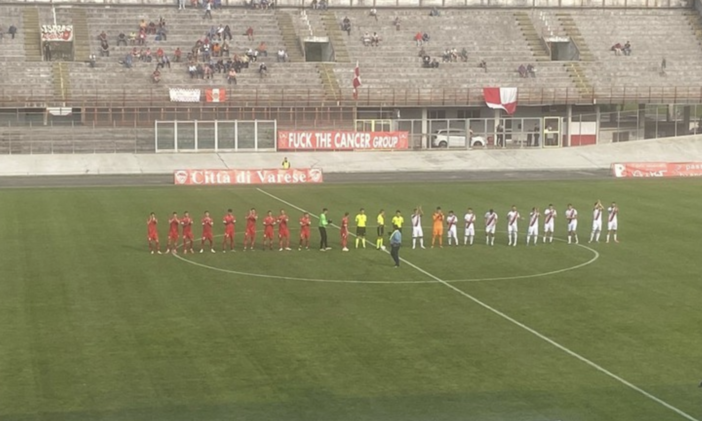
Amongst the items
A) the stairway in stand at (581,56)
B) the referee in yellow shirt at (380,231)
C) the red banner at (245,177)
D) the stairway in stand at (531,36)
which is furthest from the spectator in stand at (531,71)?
the referee in yellow shirt at (380,231)

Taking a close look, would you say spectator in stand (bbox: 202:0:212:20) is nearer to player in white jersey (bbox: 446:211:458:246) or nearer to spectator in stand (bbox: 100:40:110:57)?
spectator in stand (bbox: 100:40:110:57)

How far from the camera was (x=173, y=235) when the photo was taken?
46.1 metres

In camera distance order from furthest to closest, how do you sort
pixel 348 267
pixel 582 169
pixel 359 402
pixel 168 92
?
pixel 168 92 < pixel 582 169 < pixel 348 267 < pixel 359 402

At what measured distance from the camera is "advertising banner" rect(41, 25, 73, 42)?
96625 mm

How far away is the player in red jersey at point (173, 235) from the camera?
1805 inches

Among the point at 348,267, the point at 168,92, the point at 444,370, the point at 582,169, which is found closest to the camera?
the point at 444,370

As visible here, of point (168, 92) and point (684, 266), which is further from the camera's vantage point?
point (168, 92)

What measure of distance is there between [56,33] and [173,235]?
2185 inches

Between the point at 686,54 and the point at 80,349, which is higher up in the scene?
the point at 686,54

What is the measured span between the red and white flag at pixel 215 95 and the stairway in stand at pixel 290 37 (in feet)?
28.3

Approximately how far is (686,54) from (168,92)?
44.5m

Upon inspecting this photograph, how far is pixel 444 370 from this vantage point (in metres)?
29.2

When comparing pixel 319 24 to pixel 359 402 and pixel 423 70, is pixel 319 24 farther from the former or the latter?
pixel 359 402

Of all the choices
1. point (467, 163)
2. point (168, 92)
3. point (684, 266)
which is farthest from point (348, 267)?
point (168, 92)
